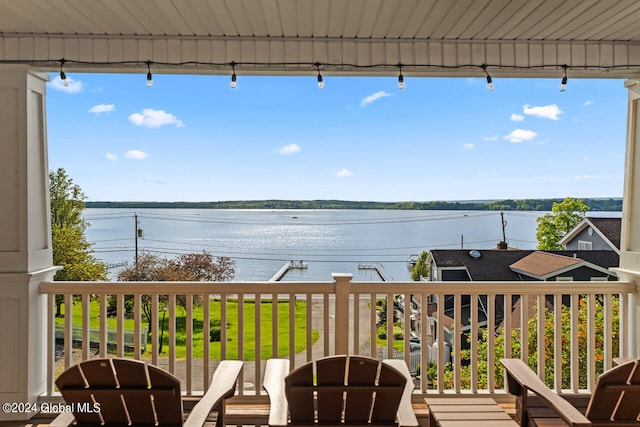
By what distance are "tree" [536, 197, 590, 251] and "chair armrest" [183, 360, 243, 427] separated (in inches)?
132

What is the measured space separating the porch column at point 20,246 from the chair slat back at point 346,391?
231 centimetres

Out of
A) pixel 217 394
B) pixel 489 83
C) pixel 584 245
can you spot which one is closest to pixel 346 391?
pixel 217 394

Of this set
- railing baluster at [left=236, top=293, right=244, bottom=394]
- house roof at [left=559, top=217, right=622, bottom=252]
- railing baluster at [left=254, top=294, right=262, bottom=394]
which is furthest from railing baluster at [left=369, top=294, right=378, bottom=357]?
house roof at [left=559, top=217, right=622, bottom=252]

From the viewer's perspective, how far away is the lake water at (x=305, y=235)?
433 centimetres

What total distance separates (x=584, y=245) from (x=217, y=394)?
368 centimetres

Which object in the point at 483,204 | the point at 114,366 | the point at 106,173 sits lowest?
the point at 114,366

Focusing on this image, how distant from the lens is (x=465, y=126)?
27.5ft

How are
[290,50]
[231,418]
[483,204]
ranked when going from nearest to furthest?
[231,418], [290,50], [483,204]

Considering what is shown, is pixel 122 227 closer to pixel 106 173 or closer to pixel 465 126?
pixel 106 173

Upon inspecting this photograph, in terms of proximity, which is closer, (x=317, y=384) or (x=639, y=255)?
(x=317, y=384)

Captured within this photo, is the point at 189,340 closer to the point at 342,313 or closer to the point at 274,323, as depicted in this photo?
the point at 274,323

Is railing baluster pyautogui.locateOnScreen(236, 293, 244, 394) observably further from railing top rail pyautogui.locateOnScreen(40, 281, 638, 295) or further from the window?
the window

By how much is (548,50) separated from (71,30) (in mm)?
3583

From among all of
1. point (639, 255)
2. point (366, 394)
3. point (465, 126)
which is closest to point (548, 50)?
point (639, 255)
